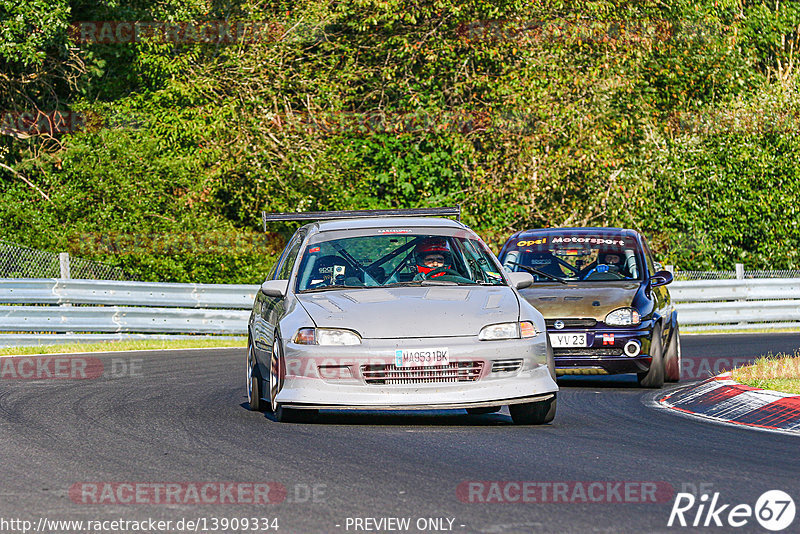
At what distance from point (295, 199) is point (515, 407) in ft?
67.2

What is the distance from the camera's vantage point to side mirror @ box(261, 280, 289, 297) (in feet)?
34.3

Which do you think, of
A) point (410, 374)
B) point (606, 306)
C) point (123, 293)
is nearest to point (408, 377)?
point (410, 374)

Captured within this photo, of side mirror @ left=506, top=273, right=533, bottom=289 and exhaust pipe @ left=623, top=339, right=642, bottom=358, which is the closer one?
side mirror @ left=506, top=273, right=533, bottom=289

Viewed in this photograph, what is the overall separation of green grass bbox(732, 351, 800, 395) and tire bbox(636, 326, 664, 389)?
0.75m

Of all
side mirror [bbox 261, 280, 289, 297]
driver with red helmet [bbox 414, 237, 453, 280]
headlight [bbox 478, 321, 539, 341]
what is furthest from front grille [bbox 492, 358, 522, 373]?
side mirror [bbox 261, 280, 289, 297]

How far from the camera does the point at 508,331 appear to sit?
967cm

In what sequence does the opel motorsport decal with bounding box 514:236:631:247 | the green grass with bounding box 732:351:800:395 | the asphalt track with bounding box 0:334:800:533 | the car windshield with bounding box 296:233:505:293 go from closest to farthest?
1. the asphalt track with bounding box 0:334:800:533
2. the car windshield with bounding box 296:233:505:293
3. the green grass with bounding box 732:351:800:395
4. the opel motorsport decal with bounding box 514:236:631:247

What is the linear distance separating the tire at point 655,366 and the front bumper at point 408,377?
417cm

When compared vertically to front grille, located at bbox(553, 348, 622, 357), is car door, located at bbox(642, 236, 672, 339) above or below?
above

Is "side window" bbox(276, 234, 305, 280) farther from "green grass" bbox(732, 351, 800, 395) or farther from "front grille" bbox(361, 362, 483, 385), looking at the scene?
"green grass" bbox(732, 351, 800, 395)

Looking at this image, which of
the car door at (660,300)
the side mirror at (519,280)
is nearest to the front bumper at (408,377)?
the side mirror at (519,280)

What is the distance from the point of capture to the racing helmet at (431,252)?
11.0 m

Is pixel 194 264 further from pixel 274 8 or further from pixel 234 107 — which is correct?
pixel 274 8

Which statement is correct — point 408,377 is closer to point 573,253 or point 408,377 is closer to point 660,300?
point 660,300
